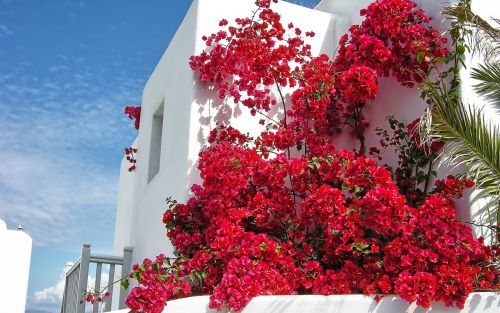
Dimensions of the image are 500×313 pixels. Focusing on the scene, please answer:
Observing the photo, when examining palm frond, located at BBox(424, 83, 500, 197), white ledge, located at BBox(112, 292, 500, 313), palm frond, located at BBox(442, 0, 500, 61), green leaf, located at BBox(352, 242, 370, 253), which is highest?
palm frond, located at BBox(442, 0, 500, 61)

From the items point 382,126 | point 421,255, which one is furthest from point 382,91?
point 421,255

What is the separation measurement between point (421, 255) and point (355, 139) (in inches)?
117

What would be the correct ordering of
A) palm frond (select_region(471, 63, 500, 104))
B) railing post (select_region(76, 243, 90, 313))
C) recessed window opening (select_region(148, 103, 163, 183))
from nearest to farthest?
palm frond (select_region(471, 63, 500, 104)), railing post (select_region(76, 243, 90, 313)), recessed window opening (select_region(148, 103, 163, 183))

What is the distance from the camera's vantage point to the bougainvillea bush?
6.64 meters

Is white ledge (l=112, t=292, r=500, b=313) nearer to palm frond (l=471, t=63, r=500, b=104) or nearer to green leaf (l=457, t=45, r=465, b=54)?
palm frond (l=471, t=63, r=500, b=104)

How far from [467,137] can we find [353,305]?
6.91 feet

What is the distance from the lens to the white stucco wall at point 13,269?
13.4m

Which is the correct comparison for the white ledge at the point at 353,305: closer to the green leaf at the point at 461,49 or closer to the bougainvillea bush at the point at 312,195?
the bougainvillea bush at the point at 312,195

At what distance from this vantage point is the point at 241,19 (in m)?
9.30

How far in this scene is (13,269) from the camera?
13578mm

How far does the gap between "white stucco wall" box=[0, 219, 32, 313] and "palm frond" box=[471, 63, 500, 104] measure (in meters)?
9.77

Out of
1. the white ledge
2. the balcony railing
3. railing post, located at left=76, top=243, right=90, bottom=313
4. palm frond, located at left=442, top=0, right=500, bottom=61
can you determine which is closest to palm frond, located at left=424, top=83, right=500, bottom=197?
palm frond, located at left=442, top=0, right=500, bottom=61

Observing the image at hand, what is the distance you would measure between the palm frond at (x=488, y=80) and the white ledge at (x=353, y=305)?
2.29 m

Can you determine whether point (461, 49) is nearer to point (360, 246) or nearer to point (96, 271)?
point (360, 246)
